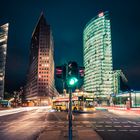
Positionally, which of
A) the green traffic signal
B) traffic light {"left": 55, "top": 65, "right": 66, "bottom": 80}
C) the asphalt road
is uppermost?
traffic light {"left": 55, "top": 65, "right": 66, "bottom": 80}

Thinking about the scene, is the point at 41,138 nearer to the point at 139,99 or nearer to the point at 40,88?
the point at 139,99

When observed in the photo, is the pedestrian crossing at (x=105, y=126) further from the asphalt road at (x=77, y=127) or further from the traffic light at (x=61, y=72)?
the traffic light at (x=61, y=72)

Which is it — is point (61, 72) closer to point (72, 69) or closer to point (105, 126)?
point (72, 69)

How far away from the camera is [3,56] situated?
200m

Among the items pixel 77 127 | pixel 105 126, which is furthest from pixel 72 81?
pixel 105 126

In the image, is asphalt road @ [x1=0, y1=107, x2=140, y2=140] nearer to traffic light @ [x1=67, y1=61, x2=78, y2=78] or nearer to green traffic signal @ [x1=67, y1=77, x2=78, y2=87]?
green traffic signal @ [x1=67, y1=77, x2=78, y2=87]

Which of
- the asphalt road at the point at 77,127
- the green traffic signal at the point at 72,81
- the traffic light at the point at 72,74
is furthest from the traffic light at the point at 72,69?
the asphalt road at the point at 77,127

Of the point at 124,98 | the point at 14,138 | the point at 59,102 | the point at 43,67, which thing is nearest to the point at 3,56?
the point at 43,67

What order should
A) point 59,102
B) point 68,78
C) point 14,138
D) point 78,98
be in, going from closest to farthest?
point 68,78
point 14,138
point 78,98
point 59,102

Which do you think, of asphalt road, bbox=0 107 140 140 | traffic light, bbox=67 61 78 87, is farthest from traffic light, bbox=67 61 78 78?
asphalt road, bbox=0 107 140 140

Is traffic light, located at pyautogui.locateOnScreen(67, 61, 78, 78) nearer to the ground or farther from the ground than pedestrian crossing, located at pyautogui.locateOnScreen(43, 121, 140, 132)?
farther from the ground

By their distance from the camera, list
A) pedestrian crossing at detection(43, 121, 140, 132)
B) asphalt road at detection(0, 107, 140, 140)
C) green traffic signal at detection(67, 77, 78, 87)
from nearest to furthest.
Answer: green traffic signal at detection(67, 77, 78, 87) → asphalt road at detection(0, 107, 140, 140) → pedestrian crossing at detection(43, 121, 140, 132)

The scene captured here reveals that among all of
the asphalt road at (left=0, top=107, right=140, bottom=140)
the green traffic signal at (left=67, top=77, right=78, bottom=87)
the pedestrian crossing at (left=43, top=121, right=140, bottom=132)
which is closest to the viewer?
the green traffic signal at (left=67, top=77, right=78, bottom=87)

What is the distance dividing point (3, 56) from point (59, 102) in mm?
154946
